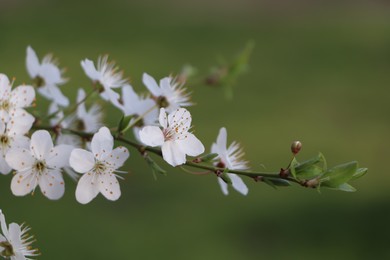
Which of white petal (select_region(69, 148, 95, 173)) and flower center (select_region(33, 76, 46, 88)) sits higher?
flower center (select_region(33, 76, 46, 88))

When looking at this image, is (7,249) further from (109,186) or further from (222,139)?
(222,139)

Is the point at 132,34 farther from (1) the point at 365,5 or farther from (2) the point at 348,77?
(1) the point at 365,5

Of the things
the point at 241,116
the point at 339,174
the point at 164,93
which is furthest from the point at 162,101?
the point at 241,116

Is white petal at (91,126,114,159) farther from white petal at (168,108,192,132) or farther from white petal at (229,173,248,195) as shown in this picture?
white petal at (229,173,248,195)

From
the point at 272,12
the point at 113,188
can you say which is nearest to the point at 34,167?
the point at 113,188

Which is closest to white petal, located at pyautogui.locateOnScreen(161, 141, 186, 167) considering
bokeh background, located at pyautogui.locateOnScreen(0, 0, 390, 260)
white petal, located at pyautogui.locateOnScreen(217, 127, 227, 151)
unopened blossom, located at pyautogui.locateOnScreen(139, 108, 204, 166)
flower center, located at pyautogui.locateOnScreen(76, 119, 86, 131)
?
unopened blossom, located at pyautogui.locateOnScreen(139, 108, 204, 166)
